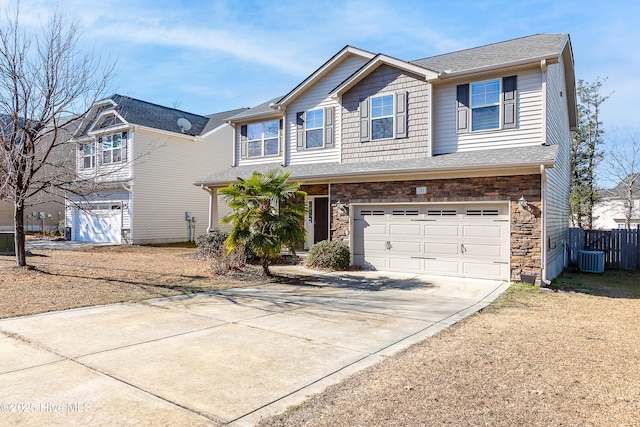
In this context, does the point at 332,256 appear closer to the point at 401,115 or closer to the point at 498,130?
the point at 401,115

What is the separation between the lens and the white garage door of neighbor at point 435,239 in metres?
11.0

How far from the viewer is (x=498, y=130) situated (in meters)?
11.6

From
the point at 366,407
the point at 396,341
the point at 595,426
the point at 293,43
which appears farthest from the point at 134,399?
the point at 293,43

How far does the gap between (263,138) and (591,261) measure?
12.7 m

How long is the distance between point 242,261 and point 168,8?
720cm

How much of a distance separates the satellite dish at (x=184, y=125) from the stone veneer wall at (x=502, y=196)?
1353cm

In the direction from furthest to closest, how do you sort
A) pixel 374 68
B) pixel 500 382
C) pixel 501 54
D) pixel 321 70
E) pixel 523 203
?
pixel 321 70 < pixel 374 68 < pixel 501 54 < pixel 523 203 < pixel 500 382

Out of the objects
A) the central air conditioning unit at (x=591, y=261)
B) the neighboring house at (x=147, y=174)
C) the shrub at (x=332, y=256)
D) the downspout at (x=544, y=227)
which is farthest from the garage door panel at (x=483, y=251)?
the neighboring house at (x=147, y=174)

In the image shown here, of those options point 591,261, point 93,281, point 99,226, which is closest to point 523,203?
point 591,261

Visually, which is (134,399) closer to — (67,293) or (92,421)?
(92,421)

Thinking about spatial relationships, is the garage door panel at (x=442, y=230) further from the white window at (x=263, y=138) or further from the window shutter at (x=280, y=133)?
the white window at (x=263, y=138)

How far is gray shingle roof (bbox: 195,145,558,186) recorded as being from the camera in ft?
33.6

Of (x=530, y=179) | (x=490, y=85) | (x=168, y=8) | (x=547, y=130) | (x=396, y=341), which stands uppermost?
(x=168, y=8)

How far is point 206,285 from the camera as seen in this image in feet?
33.0
